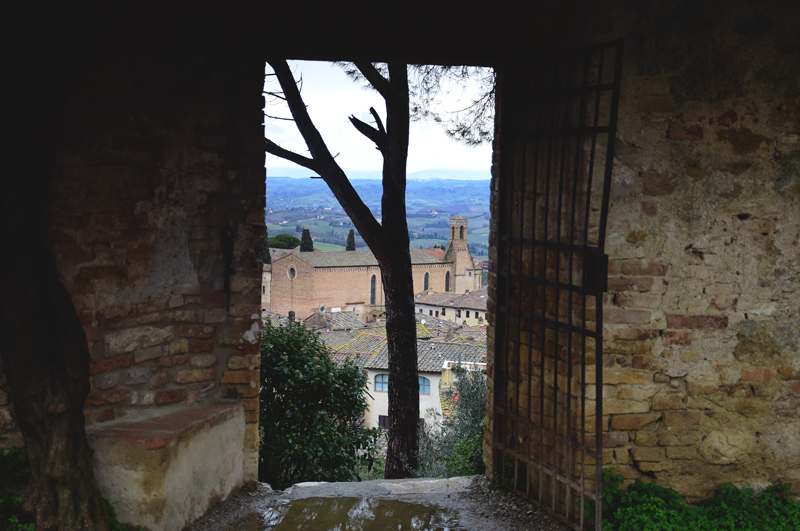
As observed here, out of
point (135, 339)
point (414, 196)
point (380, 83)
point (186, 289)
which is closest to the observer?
point (135, 339)

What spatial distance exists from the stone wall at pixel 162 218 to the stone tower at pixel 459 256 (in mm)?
60444

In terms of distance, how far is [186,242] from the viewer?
122 inches

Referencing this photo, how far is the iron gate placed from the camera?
2734 mm

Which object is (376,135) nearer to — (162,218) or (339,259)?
(162,218)

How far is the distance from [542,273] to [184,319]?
6.27 ft

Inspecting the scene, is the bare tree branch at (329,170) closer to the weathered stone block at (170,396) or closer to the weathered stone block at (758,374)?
the weathered stone block at (170,396)

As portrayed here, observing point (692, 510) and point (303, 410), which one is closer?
point (692, 510)

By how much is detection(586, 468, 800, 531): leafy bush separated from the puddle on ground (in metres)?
0.83

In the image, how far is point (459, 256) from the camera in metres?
64.8

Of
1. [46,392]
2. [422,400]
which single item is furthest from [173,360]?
[422,400]

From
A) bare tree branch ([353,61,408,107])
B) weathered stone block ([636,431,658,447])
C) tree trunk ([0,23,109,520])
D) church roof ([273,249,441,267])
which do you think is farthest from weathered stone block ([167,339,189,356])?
church roof ([273,249,441,267])

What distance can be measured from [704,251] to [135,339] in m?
2.86

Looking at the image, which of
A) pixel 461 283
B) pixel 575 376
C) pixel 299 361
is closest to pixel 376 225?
pixel 299 361

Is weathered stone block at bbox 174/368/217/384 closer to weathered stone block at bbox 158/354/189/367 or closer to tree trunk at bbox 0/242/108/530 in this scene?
weathered stone block at bbox 158/354/189/367
